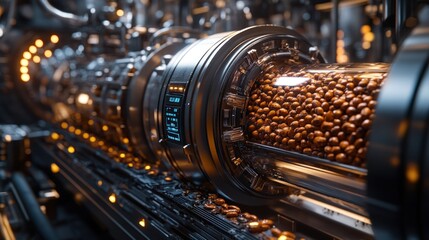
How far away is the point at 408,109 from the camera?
0.69m

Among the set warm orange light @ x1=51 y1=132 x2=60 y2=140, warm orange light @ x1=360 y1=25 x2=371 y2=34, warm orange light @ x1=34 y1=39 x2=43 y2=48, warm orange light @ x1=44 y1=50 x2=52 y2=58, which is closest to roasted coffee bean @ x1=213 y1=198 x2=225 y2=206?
warm orange light @ x1=51 y1=132 x2=60 y2=140

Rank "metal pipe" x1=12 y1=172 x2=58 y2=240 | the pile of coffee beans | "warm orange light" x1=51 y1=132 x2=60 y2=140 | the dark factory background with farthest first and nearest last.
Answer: "warm orange light" x1=51 y1=132 x2=60 y2=140, "metal pipe" x1=12 y1=172 x2=58 y2=240, the pile of coffee beans, the dark factory background

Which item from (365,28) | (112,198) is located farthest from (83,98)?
(365,28)

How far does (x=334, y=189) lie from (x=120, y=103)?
3.95ft

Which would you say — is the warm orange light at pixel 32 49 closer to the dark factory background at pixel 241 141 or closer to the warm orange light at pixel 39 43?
the warm orange light at pixel 39 43

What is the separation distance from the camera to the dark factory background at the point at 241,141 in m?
0.72

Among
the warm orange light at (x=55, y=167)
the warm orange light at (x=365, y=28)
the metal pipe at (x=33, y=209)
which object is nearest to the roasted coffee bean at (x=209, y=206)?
the metal pipe at (x=33, y=209)

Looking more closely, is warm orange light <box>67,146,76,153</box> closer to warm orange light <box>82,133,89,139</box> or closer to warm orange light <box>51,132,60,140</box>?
warm orange light <box>82,133,89,139</box>

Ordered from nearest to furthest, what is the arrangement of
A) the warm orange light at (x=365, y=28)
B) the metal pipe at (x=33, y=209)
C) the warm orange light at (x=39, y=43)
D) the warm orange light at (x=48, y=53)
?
the metal pipe at (x=33, y=209) < the warm orange light at (x=365, y=28) < the warm orange light at (x=48, y=53) < the warm orange light at (x=39, y=43)

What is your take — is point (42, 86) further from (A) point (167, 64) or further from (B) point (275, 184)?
(B) point (275, 184)

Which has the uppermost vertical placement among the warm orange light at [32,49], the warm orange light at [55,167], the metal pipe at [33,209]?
the warm orange light at [32,49]

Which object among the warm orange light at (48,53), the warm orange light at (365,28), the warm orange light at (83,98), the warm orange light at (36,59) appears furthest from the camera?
the warm orange light at (36,59)

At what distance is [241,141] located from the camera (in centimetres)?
131

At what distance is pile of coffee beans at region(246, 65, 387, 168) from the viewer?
0.95 metres
